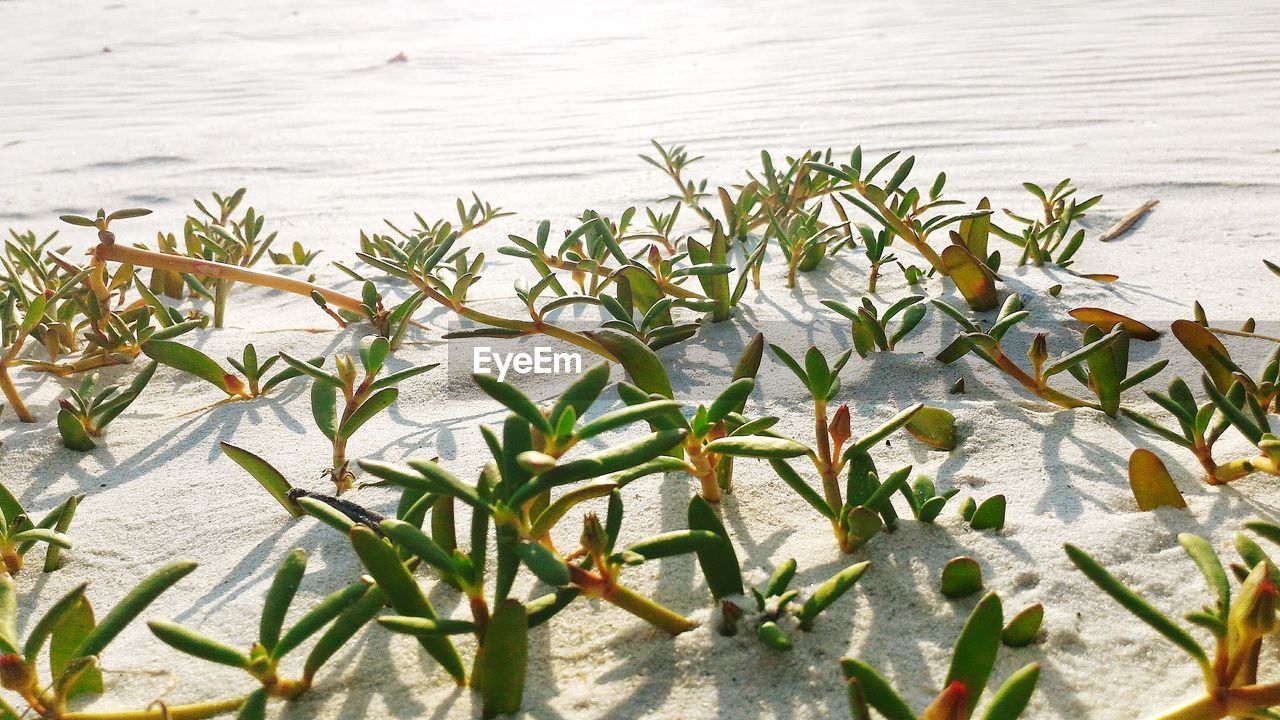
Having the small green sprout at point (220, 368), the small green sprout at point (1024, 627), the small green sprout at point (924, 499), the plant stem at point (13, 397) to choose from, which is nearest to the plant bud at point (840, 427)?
the small green sprout at point (924, 499)

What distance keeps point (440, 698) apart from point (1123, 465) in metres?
1.01

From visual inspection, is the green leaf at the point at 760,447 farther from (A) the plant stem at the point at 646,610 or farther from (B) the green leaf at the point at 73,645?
(B) the green leaf at the point at 73,645

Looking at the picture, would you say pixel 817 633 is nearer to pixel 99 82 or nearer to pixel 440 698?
pixel 440 698

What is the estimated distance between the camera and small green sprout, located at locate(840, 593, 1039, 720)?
0.83 meters

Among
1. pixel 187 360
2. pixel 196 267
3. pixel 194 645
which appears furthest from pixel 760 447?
pixel 196 267

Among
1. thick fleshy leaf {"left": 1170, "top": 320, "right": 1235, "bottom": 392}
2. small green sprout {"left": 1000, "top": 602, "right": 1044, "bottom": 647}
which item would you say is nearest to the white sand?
small green sprout {"left": 1000, "top": 602, "right": 1044, "bottom": 647}

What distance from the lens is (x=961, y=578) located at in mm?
1081

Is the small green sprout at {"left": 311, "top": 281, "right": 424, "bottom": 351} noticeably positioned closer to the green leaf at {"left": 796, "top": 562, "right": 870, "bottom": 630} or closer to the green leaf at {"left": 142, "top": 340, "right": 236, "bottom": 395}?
the green leaf at {"left": 142, "top": 340, "right": 236, "bottom": 395}

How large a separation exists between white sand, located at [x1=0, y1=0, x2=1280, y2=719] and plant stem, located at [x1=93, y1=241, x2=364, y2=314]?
0.12 meters

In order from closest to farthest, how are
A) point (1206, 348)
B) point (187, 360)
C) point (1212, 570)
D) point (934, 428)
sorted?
point (1212, 570), point (934, 428), point (1206, 348), point (187, 360)

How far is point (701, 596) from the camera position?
1144 millimetres

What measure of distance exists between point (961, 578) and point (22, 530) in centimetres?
122

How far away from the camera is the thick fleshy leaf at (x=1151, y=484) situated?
1.24m

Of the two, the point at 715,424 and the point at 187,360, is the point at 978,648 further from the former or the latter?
the point at 187,360
